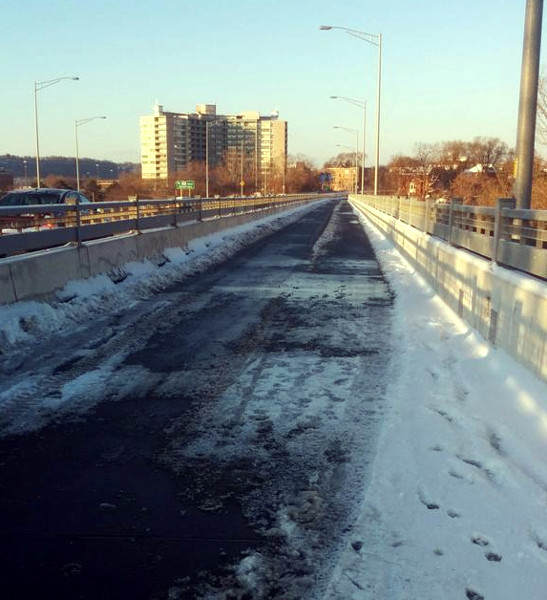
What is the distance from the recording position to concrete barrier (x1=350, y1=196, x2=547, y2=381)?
589cm

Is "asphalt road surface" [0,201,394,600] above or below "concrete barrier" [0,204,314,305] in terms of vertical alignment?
below

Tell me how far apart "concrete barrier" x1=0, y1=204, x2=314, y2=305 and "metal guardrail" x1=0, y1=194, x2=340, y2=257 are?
0.18 metres

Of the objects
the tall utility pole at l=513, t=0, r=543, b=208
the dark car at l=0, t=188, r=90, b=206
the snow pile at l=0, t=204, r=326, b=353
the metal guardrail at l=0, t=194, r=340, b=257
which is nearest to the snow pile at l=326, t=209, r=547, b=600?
the tall utility pole at l=513, t=0, r=543, b=208

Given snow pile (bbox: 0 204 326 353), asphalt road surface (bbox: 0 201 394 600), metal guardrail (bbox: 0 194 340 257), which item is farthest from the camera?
metal guardrail (bbox: 0 194 340 257)

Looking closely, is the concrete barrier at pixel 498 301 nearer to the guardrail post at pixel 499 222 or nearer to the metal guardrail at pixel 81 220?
the guardrail post at pixel 499 222

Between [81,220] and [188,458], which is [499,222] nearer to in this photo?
[188,458]

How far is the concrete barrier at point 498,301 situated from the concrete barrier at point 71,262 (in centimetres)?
618

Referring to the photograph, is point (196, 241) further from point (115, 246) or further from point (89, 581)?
point (89, 581)

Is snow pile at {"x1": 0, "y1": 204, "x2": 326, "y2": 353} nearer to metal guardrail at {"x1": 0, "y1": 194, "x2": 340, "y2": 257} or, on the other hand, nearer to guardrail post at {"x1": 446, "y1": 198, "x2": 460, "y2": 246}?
metal guardrail at {"x1": 0, "y1": 194, "x2": 340, "y2": 257}

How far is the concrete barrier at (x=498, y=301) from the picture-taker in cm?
589

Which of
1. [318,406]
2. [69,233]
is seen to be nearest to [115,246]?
[69,233]

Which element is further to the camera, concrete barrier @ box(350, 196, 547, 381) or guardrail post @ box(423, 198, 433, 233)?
guardrail post @ box(423, 198, 433, 233)

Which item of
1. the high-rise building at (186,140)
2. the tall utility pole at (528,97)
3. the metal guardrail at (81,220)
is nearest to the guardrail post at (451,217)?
the tall utility pole at (528,97)

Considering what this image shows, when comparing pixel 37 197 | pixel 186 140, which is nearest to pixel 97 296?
pixel 37 197
